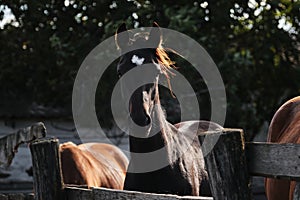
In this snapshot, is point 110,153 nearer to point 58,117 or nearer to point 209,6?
point 209,6

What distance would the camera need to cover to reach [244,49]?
1115 cm

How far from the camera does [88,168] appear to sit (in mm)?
6539

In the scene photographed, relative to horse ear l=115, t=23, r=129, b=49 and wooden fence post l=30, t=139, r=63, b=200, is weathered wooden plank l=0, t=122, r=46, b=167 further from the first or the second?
wooden fence post l=30, t=139, r=63, b=200

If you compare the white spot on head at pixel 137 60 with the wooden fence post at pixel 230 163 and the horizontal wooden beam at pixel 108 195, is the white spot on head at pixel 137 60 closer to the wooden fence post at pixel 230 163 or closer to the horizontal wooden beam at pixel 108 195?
the horizontal wooden beam at pixel 108 195

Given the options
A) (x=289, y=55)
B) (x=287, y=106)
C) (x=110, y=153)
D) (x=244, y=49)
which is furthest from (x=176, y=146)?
(x=244, y=49)

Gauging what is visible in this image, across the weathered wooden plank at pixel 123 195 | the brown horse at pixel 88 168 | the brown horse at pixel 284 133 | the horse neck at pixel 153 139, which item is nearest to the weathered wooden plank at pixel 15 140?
the brown horse at pixel 88 168

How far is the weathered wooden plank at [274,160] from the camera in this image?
Answer: 252 centimetres

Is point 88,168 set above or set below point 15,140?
below

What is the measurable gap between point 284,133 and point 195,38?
5.56 metres

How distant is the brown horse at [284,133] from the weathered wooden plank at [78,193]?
1.34 m

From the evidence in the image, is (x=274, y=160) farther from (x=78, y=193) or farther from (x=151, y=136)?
(x=151, y=136)

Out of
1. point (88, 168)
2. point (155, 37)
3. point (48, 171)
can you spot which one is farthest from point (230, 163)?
point (88, 168)

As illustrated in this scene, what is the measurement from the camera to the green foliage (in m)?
7.52

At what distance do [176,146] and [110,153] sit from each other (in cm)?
316
